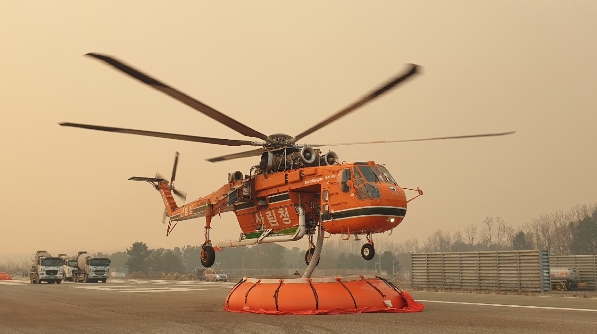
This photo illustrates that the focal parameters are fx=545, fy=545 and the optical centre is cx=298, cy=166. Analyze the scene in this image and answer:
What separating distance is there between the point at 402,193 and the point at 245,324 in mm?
6726

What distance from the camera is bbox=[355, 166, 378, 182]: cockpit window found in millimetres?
17484

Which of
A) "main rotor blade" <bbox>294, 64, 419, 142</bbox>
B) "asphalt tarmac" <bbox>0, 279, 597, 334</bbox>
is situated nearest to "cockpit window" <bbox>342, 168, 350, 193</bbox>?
"main rotor blade" <bbox>294, 64, 419, 142</bbox>

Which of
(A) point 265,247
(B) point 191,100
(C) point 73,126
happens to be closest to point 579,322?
(B) point 191,100

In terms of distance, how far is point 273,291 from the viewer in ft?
56.1

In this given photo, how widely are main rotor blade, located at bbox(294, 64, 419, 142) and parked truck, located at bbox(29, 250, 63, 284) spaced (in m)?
43.2

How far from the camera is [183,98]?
14.7 m

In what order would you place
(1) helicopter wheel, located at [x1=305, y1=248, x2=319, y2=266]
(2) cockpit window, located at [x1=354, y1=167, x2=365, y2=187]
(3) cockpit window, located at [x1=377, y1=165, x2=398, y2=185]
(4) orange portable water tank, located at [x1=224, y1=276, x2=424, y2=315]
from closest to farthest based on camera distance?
(4) orange portable water tank, located at [x1=224, y1=276, x2=424, y2=315]
(2) cockpit window, located at [x1=354, y1=167, x2=365, y2=187]
(3) cockpit window, located at [x1=377, y1=165, x2=398, y2=185]
(1) helicopter wheel, located at [x1=305, y1=248, x2=319, y2=266]

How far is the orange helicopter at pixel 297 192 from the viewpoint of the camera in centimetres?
1686

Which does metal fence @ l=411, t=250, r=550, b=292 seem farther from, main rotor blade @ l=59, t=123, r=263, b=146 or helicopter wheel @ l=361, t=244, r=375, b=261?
main rotor blade @ l=59, t=123, r=263, b=146

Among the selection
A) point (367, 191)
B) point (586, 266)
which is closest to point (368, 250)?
point (367, 191)

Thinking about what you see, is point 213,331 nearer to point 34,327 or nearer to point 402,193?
point 34,327

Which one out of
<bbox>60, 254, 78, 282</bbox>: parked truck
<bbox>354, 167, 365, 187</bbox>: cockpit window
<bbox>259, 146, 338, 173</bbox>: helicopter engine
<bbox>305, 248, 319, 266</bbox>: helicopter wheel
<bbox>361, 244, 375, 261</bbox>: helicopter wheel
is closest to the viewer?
<bbox>354, 167, 365, 187</bbox>: cockpit window

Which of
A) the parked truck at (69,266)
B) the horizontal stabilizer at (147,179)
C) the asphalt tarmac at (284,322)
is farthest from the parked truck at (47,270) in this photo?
the asphalt tarmac at (284,322)

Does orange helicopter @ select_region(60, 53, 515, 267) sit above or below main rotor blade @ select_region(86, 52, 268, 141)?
below
